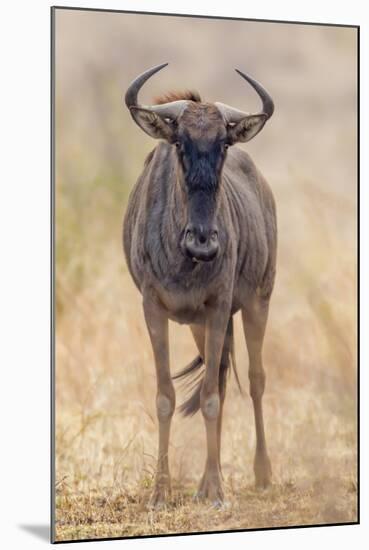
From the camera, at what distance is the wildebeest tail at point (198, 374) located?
Result: 927 centimetres

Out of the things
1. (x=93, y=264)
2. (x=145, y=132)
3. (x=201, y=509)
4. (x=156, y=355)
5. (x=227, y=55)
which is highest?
(x=227, y=55)

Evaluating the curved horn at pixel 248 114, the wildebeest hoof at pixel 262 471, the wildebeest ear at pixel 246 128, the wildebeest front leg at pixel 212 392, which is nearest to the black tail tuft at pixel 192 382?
the wildebeest front leg at pixel 212 392

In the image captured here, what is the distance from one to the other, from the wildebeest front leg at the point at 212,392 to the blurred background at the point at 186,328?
0.10 meters

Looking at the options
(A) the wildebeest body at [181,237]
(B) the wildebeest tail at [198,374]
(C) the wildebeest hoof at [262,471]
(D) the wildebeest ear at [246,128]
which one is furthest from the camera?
(C) the wildebeest hoof at [262,471]

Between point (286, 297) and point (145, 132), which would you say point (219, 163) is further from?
point (286, 297)

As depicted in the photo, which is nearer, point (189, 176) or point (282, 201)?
point (189, 176)

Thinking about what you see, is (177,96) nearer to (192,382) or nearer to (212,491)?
(192,382)

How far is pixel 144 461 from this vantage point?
30.2 feet

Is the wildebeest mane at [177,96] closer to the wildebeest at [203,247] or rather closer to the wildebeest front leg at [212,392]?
the wildebeest at [203,247]

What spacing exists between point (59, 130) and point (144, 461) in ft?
6.88

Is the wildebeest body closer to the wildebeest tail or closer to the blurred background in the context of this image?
the blurred background

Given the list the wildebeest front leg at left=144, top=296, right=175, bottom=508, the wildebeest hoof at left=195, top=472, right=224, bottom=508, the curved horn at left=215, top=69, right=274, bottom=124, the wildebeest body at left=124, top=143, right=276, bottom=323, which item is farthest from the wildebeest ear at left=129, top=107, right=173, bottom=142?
the wildebeest hoof at left=195, top=472, right=224, bottom=508

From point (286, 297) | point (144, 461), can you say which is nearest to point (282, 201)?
point (286, 297)

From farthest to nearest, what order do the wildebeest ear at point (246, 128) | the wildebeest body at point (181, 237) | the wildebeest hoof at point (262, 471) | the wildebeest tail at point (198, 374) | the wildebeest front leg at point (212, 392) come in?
the wildebeest hoof at point (262, 471)
the wildebeest tail at point (198, 374)
the wildebeest front leg at point (212, 392)
the wildebeest body at point (181, 237)
the wildebeest ear at point (246, 128)
